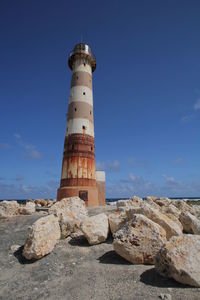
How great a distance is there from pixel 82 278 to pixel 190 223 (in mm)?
4230

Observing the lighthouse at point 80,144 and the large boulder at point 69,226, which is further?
the lighthouse at point 80,144

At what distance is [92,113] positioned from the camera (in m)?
18.5

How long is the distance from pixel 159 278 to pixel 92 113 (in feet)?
51.6

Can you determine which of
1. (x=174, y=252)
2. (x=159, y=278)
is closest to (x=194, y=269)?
(x=174, y=252)

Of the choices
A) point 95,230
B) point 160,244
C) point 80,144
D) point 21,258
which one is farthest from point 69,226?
point 80,144

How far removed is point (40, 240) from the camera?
214 inches

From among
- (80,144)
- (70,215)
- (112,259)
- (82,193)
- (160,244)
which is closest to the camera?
(160,244)

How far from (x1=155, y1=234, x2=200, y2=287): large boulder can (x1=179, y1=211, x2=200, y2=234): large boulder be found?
2.82 meters

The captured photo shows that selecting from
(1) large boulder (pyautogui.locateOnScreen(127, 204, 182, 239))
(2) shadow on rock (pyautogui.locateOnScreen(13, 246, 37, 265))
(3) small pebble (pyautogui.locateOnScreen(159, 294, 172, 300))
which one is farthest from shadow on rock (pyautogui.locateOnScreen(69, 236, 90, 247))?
(3) small pebble (pyautogui.locateOnScreen(159, 294, 172, 300))

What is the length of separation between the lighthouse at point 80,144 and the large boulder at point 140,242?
36.7 ft

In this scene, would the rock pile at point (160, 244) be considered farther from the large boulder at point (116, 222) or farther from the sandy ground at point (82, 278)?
the sandy ground at point (82, 278)

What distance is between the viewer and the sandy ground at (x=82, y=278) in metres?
3.69

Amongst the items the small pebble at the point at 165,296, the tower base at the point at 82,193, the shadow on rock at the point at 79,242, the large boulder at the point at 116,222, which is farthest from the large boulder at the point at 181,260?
the tower base at the point at 82,193

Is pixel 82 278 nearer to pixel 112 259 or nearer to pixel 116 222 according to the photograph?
pixel 112 259
